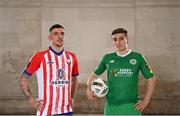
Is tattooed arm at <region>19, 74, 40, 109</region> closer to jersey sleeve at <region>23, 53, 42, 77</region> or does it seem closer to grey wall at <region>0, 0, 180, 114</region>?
jersey sleeve at <region>23, 53, 42, 77</region>

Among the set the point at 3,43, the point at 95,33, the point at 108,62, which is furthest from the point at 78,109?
the point at 108,62

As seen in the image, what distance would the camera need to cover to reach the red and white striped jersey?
3.63m

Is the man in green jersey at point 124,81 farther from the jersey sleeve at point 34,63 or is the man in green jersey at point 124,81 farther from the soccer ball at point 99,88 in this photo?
the jersey sleeve at point 34,63

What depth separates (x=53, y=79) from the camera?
3.64m

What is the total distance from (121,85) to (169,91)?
4347mm

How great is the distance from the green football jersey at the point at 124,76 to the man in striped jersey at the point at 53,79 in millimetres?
466

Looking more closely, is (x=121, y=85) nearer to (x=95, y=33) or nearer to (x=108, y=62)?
(x=108, y=62)

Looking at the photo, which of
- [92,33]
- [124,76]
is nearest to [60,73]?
[124,76]

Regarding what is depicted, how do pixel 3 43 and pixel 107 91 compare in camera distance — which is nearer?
pixel 107 91

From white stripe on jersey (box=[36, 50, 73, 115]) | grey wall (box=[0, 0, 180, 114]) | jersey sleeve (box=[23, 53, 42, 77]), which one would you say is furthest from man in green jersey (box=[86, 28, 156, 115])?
grey wall (box=[0, 0, 180, 114])

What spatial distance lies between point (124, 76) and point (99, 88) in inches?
12.1

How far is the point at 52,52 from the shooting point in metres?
3.74

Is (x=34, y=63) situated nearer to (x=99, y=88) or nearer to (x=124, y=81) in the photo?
(x=99, y=88)

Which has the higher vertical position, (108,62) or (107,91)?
(108,62)
